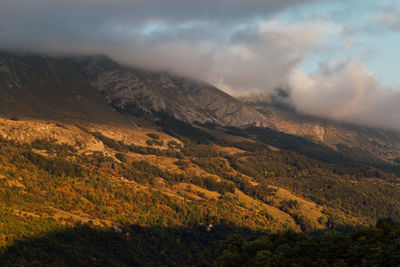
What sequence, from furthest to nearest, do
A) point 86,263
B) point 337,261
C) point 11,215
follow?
point 11,215 → point 86,263 → point 337,261

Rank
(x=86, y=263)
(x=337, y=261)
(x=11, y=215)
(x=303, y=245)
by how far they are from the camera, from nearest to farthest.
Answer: (x=337, y=261), (x=303, y=245), (x=86, y=263), (x=11, y=215)

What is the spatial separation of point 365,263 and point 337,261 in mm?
7315

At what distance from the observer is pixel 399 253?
264 ft

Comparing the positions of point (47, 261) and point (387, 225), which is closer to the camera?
point (387, 225)

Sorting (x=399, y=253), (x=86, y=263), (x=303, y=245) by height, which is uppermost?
(x=399, y=253)

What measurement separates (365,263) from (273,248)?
1308 inches

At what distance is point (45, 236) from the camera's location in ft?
607

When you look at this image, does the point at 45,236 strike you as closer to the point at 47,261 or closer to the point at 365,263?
the point at 47,261

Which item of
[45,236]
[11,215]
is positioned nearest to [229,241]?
[45,236]

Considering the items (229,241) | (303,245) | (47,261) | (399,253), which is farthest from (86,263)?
(399,253)

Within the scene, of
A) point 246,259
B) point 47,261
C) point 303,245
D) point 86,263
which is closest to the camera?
point 303,245

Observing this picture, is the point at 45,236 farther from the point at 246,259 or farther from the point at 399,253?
the point at 399,253

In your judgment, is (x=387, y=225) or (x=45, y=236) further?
(x=45, y=236)

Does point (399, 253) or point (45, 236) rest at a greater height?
point (399, 253)
